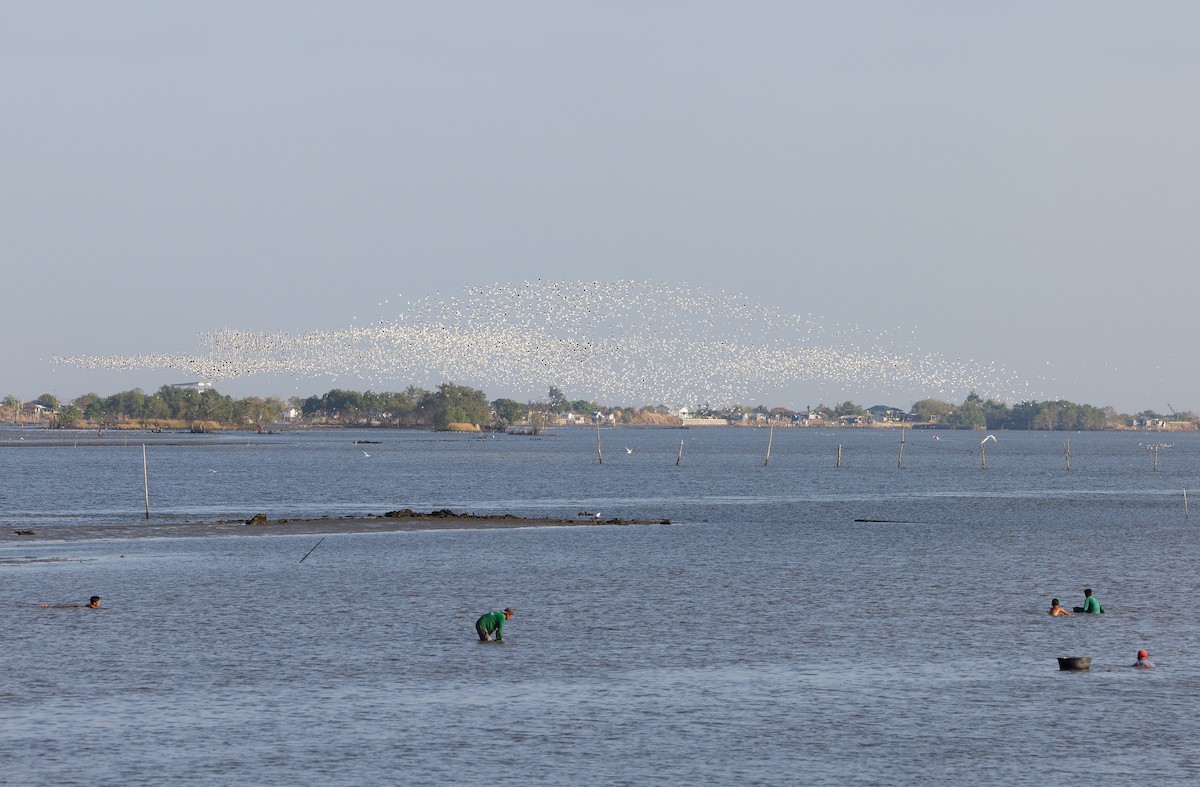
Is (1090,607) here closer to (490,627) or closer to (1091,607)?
(1091,607)

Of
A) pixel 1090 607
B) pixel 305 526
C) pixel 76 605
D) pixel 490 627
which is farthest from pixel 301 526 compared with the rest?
pixel 1090 607

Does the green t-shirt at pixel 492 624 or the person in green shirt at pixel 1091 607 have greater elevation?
the green t-shirt at pixel 492 624

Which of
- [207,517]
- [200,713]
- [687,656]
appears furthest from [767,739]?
[207,517]

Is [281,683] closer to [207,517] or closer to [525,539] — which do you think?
[525,539]

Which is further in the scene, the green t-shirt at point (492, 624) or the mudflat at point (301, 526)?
the mudflat at point (301, 526)

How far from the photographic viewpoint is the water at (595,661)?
28.9 metres

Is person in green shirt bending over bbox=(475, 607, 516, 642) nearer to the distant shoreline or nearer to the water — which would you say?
the water

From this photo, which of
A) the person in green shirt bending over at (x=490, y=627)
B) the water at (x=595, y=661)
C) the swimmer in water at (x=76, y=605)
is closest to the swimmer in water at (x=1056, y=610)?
the water at (x=595, y=661)

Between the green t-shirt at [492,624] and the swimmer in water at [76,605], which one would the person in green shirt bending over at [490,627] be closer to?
the green t-shirt at [492,624]

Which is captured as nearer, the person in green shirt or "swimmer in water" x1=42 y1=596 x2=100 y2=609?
"swimmer in water" x1=42 y1=596 x2=100 y2=609

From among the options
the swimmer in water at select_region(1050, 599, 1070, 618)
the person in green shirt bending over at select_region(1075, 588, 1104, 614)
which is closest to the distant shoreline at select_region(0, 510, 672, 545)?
the person in green shirt bending over at select_region(1075, 588, 1104, 614)

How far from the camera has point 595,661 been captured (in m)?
39.9

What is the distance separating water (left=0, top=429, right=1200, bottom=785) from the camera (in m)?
28.9

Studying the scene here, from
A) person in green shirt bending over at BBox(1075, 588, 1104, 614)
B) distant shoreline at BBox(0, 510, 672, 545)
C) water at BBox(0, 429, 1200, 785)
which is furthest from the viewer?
distant shoreline at BBox(0, 510, 672, 545)
